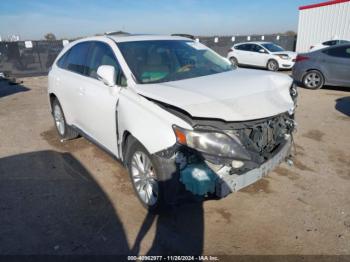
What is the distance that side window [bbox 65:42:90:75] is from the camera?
14.3 feet

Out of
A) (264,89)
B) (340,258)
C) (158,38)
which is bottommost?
(340,258)

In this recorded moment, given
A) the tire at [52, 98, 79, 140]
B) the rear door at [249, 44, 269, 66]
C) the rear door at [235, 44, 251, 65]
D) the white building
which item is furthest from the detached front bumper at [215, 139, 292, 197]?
the white building

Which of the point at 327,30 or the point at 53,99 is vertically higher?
the point at 327,30

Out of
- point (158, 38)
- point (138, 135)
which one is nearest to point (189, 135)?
point (138, 135)

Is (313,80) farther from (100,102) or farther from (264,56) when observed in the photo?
(100,102)

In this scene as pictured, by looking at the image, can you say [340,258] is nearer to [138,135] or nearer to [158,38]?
[138,135]

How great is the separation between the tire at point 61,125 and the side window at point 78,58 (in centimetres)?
82

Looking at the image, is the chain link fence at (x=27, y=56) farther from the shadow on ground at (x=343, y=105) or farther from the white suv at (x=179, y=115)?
the shadow on ground at (x=343, y=105)

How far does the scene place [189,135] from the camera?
8.26 ft

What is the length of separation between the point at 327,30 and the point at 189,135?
848 inches

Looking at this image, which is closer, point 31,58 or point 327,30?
point 31,58

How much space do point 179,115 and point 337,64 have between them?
27.5 ft

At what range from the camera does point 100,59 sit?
3908mm

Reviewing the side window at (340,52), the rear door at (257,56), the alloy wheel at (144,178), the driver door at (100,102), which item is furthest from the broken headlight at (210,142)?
the rear door at (257,56)
